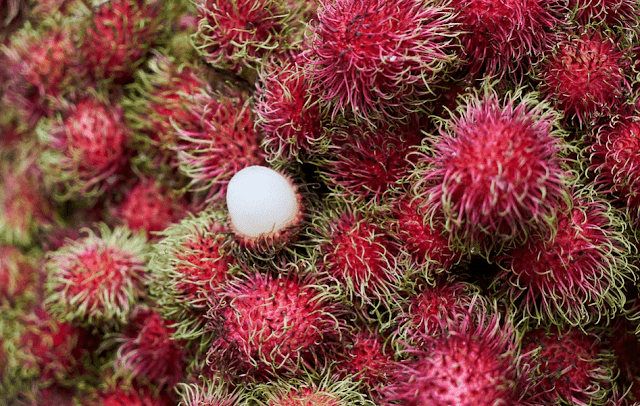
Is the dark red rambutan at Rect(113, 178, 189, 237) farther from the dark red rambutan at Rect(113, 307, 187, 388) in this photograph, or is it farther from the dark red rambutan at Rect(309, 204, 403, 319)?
the dark red rambutan at Rect(309, 204, 403, 319)

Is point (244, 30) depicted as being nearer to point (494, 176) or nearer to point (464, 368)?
point (494, 176)

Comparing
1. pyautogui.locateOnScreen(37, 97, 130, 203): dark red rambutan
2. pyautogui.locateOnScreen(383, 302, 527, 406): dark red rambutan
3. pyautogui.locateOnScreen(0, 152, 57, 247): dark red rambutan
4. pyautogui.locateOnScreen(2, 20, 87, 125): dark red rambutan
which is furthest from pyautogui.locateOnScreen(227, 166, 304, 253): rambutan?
pyautogui.locateOnScreen(0, 152, 57, 247): dark red rambutan

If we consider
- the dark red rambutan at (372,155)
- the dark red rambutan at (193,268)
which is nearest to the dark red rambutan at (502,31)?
the dark red rambutan at (372,155)

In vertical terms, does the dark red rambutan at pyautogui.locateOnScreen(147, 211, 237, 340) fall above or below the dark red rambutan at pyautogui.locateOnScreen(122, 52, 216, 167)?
below

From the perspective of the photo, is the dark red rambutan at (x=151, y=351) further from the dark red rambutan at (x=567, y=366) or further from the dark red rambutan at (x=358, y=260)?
the dark red rambutan at (x=567, y=366)

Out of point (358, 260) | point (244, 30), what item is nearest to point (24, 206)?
point (244, 30)

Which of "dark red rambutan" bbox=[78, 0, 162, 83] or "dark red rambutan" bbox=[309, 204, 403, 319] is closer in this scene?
"dark red rambutan" bbox=[309, 204, 403, 319]

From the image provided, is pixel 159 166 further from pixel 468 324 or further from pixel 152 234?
pixel 468 324
